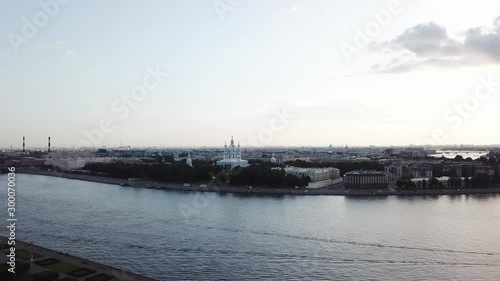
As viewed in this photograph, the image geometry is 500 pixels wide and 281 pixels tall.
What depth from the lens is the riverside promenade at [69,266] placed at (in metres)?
6.73

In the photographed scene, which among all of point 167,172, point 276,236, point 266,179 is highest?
point 167,172

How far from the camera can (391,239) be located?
986 cm

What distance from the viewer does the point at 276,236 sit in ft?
33.3

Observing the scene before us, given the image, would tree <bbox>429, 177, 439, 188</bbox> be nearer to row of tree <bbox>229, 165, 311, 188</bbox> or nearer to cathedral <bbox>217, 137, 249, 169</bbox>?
row of tree <bbox>229, 165, 311, 188</bbox>

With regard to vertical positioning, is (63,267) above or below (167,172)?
below

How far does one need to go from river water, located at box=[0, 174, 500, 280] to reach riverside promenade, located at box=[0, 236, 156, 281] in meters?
0.64

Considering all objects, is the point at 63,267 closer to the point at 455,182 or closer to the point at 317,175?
the point at 317,175

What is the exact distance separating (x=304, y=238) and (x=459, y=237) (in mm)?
3468

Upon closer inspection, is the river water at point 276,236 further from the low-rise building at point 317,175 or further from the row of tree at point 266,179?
the low-rise building at point 317,175

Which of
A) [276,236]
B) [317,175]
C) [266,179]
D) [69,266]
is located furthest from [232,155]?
[69,266]

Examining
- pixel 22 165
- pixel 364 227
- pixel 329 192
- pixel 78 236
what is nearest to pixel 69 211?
pixel 78 236

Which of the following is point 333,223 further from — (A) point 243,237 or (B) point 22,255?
(B) point 22,255

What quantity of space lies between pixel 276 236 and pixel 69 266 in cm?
454

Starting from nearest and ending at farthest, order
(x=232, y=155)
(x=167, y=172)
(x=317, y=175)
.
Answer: (x=317, y=175), (x=167, y=172), (x=232, y=155)
